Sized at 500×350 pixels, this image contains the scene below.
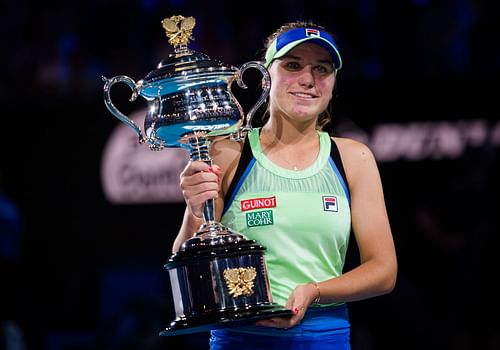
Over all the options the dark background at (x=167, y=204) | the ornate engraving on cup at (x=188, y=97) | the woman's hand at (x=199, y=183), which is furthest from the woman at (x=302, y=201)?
the dark background at (x=167, y=204)

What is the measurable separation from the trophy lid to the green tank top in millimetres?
283

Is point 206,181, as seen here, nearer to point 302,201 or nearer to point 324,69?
point 302,201

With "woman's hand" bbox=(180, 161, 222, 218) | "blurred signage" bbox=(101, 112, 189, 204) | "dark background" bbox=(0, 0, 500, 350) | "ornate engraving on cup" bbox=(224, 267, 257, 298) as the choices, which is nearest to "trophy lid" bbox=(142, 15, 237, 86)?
"woman's hand" bbox=(180, 161, 222, 218)

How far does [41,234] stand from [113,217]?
50cm

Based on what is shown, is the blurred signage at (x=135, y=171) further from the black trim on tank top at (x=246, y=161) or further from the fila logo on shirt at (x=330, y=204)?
the fila logo on shirt at (x=330, y=204)

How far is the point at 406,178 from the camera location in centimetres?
563

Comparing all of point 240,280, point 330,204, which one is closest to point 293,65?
point 330,204

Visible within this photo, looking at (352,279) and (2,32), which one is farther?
(2,32)

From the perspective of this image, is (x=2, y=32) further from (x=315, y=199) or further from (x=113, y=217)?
(x=315, y=199)

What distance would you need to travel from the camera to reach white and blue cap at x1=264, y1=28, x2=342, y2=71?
2.80 meters

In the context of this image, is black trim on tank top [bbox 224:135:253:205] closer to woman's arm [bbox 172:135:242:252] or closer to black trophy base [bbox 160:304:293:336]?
woman's arm [bbox 172:135:242:252]

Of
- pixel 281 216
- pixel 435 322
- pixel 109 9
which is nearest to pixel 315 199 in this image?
pixel 281 216

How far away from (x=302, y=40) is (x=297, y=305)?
0.74m

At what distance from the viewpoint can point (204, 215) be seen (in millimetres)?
2707
